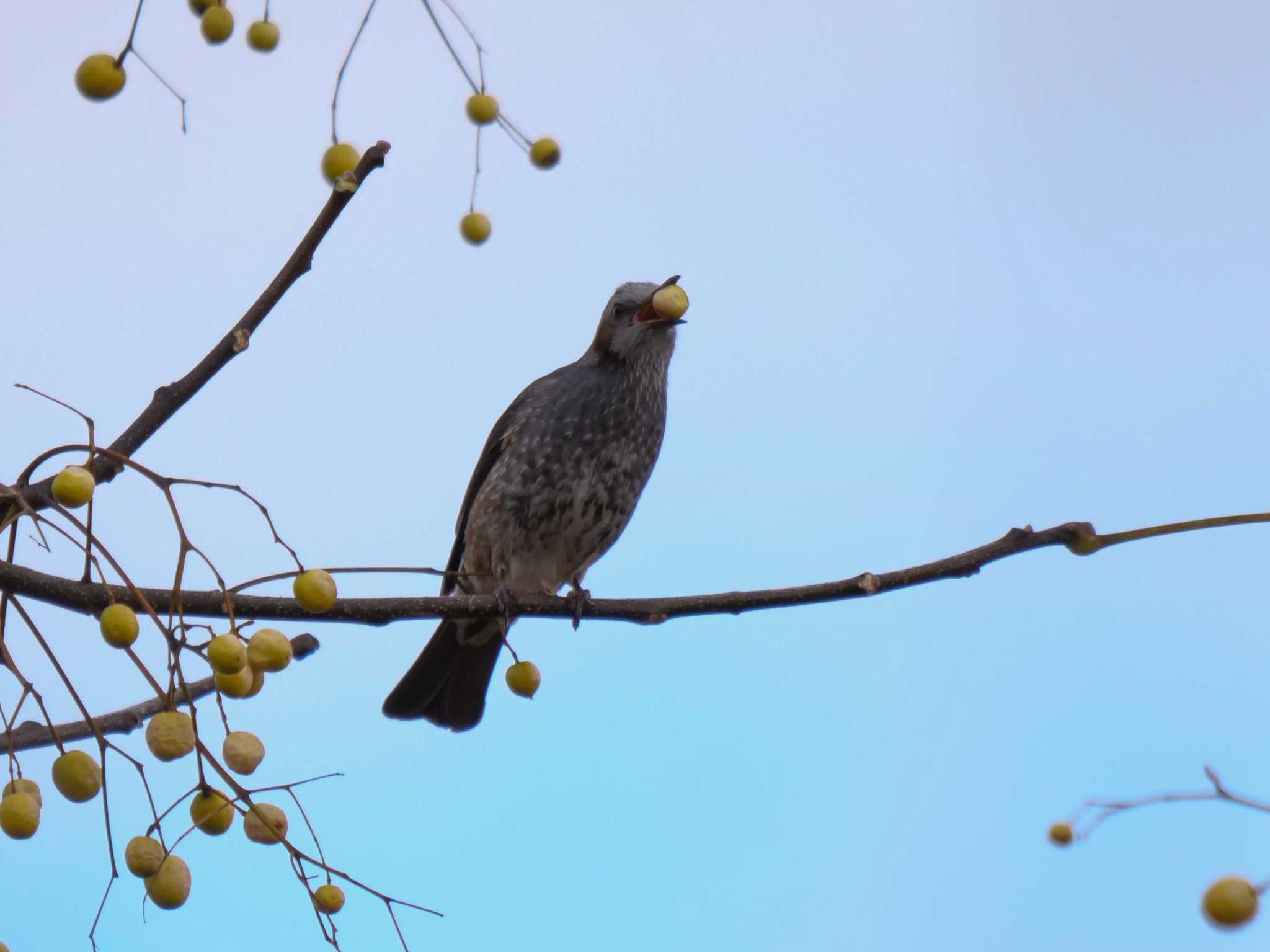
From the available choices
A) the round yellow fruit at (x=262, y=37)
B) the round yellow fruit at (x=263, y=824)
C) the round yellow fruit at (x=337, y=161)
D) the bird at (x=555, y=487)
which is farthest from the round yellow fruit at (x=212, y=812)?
the bird at (x=555, y=487)

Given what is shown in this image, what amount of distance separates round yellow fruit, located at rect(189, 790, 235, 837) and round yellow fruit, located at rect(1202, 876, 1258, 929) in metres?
1.37

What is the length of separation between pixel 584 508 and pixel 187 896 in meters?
3.39

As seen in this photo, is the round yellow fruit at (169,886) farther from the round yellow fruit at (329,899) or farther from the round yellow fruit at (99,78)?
the round yellow fruit at (99,78)

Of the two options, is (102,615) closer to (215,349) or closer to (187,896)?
(187,896)

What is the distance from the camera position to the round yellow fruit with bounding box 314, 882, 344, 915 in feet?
7.56

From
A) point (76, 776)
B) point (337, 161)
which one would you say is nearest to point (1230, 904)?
point (76, 776)

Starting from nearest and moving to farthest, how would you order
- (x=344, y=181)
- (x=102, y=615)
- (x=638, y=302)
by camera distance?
(x=102, y=615) → (x=344, y=181) → (x=638, y=302)

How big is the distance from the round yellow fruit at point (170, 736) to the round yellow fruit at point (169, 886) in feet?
0.54

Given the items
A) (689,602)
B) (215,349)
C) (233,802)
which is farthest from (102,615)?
(689,602)

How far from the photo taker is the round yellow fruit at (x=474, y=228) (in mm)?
→ 2752

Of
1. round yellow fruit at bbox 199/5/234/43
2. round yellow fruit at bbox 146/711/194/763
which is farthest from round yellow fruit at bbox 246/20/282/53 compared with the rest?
round yellow fruit at bbox 146/711/194/763

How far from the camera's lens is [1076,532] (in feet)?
→ 7.52

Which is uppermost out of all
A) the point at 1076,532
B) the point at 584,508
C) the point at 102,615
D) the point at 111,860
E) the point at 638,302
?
the point at 638,302

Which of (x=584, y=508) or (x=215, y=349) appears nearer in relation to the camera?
(x=215, y=349)
